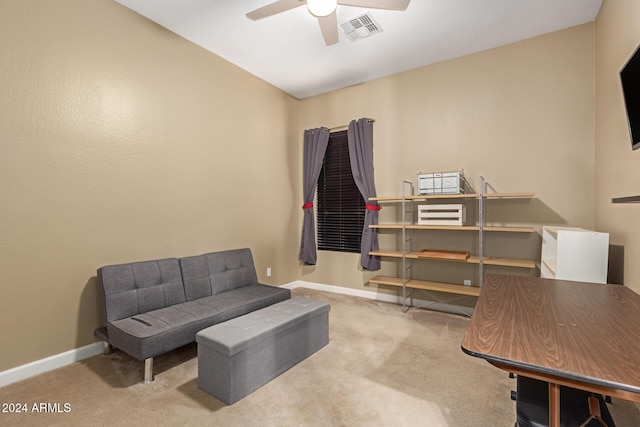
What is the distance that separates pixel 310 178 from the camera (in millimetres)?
4805

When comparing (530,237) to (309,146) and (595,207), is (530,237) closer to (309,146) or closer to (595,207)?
(595,207)

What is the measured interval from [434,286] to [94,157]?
3.72 metres

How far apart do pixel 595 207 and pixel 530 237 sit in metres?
0.61

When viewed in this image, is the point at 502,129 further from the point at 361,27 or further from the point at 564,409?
the point at 564,409

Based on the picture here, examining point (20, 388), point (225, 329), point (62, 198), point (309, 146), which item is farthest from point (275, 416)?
point (309, 146)

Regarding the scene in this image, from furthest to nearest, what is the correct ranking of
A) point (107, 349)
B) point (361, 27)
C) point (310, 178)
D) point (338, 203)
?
point (310, 178)
point (338, 203)
point (361, 27)
point (107, 349)

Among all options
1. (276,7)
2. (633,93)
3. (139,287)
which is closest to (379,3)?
(276,7)

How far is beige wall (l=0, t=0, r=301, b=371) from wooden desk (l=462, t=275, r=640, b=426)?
296 cm

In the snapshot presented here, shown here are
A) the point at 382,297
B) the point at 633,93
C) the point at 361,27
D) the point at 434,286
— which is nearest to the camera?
the point at 633,93

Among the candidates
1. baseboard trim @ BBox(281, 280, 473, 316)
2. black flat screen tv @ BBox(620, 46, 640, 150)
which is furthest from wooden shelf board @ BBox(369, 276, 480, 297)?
black flat screen tv @ BBox(620, 46, 640, 150)

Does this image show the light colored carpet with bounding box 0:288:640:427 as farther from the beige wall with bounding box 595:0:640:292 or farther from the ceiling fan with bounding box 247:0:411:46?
the ceiling fan with bounding box 247:0:411:46

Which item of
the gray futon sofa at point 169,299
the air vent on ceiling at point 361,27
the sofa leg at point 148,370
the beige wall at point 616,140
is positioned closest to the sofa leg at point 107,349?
the gray futon sofa at point 169,299

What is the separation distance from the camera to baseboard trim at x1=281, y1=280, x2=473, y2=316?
3.64 metres

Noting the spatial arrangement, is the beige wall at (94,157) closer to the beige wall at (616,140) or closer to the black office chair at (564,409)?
the black office chair at (564,409)
